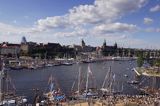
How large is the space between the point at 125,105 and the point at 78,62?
315ft

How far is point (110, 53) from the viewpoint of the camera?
644 feet

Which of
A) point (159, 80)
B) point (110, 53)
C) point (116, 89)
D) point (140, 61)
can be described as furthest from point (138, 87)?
point (110, 53)

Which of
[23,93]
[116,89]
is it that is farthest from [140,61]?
[23,93]

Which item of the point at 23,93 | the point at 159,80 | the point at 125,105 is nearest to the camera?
the point at 125,105

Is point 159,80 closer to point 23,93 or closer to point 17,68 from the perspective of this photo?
point 23,93

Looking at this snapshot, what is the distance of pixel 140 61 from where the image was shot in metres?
95.9

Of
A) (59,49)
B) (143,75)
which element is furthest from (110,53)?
(143,75)

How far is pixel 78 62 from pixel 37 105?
95.8m

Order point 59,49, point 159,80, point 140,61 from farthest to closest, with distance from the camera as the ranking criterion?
point 59,49 → point 140,61 → point 159,80

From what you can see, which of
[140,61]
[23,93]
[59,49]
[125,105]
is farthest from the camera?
[59,49]

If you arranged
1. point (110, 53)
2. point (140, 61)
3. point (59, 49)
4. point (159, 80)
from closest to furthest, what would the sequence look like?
point (159, 80), point (140, 61), point (59, 49), point (110, 53)

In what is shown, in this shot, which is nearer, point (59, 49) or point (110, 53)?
point (59, 49)

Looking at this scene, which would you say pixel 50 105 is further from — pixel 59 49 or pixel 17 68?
pixel 59 49

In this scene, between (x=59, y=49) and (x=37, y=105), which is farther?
(x=59, y=49)
